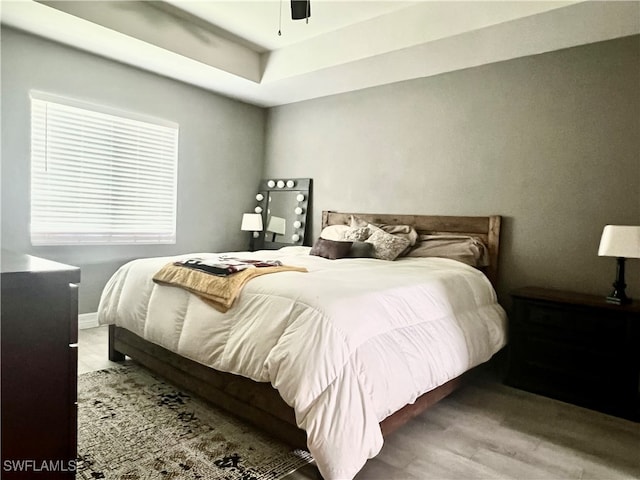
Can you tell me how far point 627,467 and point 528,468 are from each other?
1.65 feet

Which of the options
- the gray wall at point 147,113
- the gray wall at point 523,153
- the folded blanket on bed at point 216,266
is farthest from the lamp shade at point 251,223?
the folded blanket on bed at point 216,266

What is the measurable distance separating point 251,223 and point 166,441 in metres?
3.18

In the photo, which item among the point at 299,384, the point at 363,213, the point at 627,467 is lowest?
the point at 627,467

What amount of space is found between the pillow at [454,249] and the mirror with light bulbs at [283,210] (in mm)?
1596

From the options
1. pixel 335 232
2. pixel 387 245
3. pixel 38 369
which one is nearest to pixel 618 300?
pixel 387 245

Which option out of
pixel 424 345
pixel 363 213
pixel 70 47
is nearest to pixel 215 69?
pixel 70 47

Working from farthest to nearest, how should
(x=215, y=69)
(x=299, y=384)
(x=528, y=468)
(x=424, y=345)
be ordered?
1. (x=215, y=69)
2. (x=424, y=345)
3. (x=528, y=468)
4. (x=299, y=384)

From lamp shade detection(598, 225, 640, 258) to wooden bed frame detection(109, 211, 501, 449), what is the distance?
88 cm

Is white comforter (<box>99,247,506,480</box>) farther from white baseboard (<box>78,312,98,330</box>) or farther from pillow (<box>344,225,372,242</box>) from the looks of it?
white baseboard (<box>78,312,98,330</box>)

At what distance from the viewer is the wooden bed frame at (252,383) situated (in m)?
1.94

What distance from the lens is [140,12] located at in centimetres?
337

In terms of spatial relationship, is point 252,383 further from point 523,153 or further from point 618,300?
point 523,153

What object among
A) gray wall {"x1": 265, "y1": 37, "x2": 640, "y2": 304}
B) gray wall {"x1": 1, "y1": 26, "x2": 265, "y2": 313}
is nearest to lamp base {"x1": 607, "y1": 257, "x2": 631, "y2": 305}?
gray wall {"x1": 265, "y1": 37, "x2": 640, "y2": 304}

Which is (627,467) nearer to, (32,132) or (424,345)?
(424,345)
